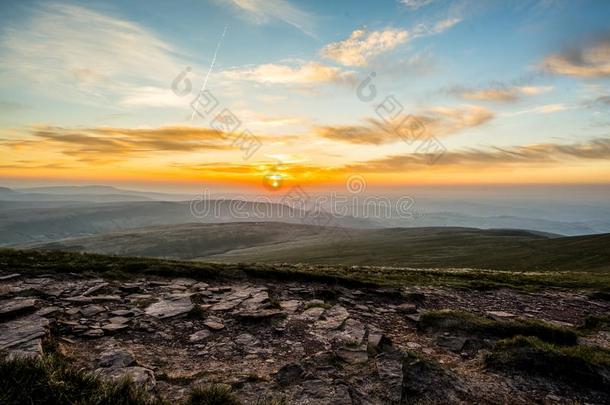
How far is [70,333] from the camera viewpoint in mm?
10766

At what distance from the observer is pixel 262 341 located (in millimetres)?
11789

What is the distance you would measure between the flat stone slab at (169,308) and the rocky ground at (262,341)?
4cm

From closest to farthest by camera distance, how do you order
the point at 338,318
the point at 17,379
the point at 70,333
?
the point at 17,379 < the point at 70,333 < the point at 338,318

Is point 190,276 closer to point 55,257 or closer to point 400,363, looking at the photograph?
point 55,257

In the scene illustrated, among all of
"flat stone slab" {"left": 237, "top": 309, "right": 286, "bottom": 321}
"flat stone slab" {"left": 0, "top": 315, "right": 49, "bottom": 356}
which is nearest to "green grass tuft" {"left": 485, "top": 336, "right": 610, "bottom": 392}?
"flat stone slab" {"left": 237, "top": 309, "right": 286, "bottom": 321}

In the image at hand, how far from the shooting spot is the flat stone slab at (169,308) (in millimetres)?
13086

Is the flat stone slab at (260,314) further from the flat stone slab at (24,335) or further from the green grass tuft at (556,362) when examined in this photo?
the green grass tuft at (556,362)

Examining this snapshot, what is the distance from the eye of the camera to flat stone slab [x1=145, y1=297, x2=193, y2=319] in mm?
13086

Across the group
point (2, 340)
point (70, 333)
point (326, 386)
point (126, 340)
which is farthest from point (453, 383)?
point (2, 340)

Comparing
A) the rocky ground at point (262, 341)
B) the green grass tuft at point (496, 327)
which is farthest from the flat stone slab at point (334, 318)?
the green grass tuft at point (496, 327)

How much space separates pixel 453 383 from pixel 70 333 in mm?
12325

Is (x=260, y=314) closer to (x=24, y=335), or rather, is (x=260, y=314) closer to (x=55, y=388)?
(x=24, y=335)

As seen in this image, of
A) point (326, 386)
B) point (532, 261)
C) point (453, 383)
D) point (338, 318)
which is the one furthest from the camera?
point (532, 261)

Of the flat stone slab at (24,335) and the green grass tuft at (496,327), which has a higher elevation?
the flat stone slab at (24,335)
